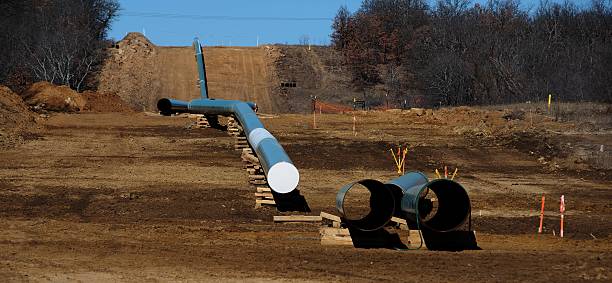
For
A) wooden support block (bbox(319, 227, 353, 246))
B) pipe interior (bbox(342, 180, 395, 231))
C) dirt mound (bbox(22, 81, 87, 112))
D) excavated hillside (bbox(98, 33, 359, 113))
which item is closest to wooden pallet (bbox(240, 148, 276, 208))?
pipe interior (bbox(342, 180, 395, 231))

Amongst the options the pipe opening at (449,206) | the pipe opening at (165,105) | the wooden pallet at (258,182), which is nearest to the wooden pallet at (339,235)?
the pipe opening at (449,206)

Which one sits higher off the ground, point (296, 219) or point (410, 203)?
point (410, 203)

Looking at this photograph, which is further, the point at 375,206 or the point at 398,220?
the point at 375,206

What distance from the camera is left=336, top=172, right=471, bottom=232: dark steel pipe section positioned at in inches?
699

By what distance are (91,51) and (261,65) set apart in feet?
47.7

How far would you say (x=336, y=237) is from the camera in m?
17.4

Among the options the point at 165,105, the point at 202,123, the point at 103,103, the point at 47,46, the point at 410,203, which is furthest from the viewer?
the point at 47,46

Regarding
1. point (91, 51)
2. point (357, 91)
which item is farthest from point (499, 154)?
point (91, 51)

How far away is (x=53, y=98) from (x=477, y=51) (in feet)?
103

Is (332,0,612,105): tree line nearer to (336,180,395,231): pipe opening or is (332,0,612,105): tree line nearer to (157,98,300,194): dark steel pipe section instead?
(157,98,300,194): dark steel pipe section

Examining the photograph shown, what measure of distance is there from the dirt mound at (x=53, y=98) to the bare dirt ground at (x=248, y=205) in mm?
8595

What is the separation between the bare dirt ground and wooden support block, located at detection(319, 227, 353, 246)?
46 centimetres

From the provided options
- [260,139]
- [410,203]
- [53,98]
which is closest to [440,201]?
[410,203]

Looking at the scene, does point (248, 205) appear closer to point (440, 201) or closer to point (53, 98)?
point (440, 201)
